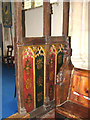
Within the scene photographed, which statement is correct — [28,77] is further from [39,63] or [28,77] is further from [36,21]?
[36,21]

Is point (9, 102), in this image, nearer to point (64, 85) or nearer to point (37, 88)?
point (37, 88)

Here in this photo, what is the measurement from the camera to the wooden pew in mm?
1956

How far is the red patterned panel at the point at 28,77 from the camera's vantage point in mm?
2117

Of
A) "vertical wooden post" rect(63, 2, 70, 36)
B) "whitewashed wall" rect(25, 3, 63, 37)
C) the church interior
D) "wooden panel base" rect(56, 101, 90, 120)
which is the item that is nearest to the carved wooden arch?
the church interior

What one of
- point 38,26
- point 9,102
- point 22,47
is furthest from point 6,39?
point 22,47

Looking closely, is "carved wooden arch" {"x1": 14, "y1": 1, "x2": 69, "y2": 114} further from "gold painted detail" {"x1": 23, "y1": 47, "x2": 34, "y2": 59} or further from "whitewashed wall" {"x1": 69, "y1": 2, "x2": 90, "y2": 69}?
"whitewashed wall" {"x1": 69, "y1": 2, "x2": 90, "y2": 69}

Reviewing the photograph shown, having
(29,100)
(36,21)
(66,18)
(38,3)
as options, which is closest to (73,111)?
(29,100)

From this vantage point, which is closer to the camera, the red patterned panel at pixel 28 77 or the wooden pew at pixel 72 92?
the wooden pew at pixel 72 92

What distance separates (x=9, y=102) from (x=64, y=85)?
1.24 metres

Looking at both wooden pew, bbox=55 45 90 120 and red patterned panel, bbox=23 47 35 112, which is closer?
wooden pew, bbox=55 45 90 120

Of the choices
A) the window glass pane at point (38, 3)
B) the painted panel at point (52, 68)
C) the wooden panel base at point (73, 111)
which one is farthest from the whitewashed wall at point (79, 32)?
the window glass pane at point (38, 3)

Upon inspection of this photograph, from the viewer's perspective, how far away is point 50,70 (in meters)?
2.54

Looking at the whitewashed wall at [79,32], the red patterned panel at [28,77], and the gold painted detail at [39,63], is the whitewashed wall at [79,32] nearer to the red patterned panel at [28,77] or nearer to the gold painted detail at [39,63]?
the gold painted detail at [39,63]

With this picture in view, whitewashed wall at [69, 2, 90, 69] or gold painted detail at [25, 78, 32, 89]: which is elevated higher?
whitewashed wall at [69, 2, 90, 69]
